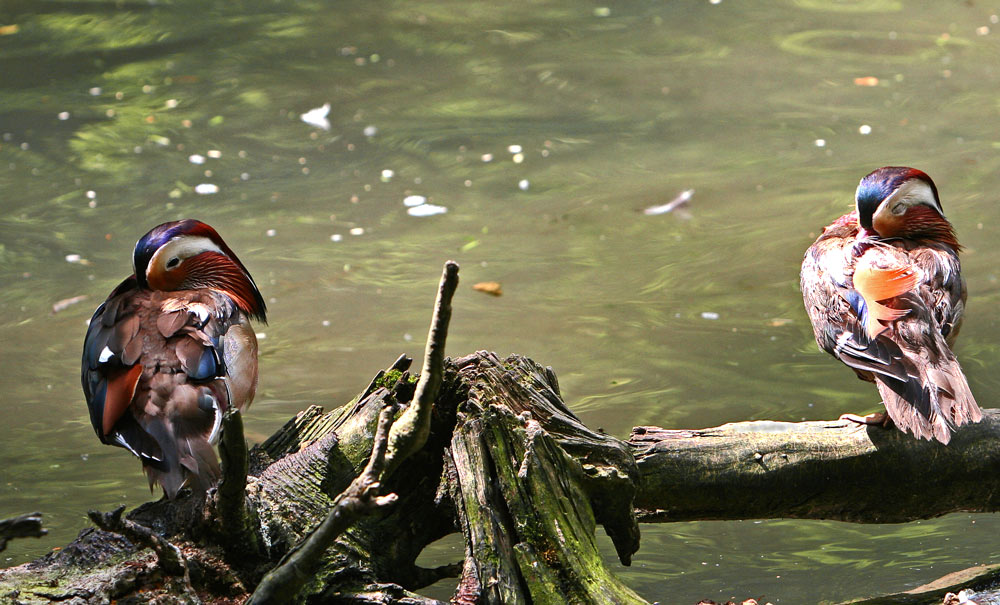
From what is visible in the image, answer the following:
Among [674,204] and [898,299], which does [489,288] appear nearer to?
[674,204]

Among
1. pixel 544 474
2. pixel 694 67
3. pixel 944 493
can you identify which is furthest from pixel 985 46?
pixel 544 474

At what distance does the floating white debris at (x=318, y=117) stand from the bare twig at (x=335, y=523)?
6305 mm

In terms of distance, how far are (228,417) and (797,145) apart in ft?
20.5

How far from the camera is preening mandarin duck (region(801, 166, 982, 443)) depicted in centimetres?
297

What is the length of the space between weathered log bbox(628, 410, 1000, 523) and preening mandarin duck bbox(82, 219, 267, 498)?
112 cm

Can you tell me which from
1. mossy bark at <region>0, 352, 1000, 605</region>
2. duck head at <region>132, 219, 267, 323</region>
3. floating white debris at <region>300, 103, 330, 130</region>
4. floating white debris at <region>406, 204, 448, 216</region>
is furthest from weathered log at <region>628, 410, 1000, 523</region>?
floating white debris at <region>300, 103, 330, 130</region>

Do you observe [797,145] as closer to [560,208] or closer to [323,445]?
[560,208]

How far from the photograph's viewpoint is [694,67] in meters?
8.74

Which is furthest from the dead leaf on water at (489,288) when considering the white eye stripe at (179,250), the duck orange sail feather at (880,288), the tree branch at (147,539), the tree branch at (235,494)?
the tree branch at (147,539)

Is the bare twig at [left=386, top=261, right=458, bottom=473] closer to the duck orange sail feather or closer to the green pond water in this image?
the green pond water

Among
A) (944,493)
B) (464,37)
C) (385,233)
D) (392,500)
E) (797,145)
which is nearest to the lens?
(392,500)

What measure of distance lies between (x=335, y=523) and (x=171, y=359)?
1.10 metres

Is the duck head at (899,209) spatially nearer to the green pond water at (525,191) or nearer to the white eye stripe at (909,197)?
the white eye stripe at (909,197)

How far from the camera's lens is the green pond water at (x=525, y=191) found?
15.9 feet
